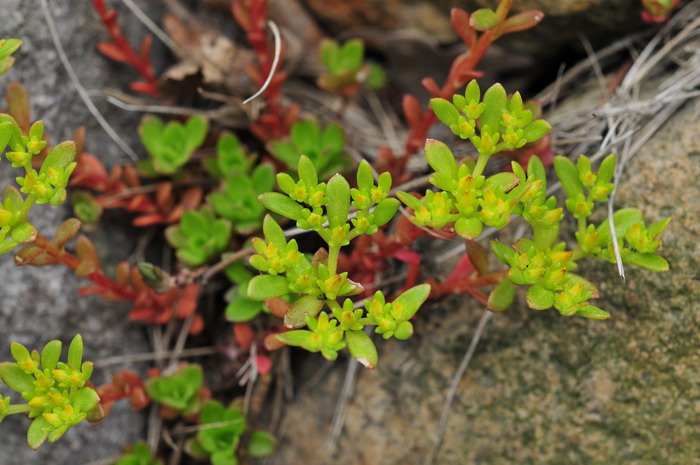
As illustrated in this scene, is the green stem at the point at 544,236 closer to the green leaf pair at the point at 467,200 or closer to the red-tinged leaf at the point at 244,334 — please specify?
the green leaf pair at the point at 467,200

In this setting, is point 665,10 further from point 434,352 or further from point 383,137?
point 434,352

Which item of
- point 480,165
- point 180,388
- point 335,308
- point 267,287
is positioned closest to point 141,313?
point 180,388

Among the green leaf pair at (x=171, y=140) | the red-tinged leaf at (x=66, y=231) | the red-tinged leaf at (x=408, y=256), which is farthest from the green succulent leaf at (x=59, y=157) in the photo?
the red-tinged leaf at (x=408, y=256)

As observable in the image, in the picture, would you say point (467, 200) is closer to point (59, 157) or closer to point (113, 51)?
point (59, 157)

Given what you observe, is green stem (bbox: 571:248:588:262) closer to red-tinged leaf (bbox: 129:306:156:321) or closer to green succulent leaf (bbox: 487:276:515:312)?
green succulent leaf (bbox: 487:276:515:312)

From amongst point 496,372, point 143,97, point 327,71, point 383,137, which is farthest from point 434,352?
point 143,97

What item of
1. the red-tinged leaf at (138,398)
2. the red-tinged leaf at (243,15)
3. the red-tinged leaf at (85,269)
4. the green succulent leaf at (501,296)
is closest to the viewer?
the green succulent leaf at (501,296)
